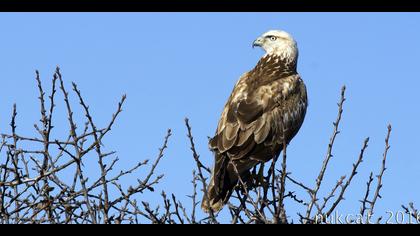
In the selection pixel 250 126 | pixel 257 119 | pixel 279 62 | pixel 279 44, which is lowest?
pixel 250 126

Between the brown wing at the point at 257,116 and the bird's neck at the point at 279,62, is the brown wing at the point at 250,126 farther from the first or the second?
the bird's neck at the point at 279,62

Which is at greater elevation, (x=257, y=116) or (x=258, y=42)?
(x=258, y=42)

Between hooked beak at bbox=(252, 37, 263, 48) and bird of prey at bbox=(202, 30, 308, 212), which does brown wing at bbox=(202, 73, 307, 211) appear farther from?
hooked beak at bbox=(252, 37, 263, 48)

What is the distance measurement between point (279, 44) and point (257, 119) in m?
1.81

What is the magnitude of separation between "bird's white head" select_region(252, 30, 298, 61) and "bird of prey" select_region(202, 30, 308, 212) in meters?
0.01

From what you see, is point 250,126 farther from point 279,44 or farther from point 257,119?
point 279,44

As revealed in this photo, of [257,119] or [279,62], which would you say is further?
[279,62]

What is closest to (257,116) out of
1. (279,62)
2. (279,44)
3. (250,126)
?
(250,126)

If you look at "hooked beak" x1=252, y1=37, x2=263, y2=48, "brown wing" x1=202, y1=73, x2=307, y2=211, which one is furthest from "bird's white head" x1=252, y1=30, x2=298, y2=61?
"brown wing" x1=202, y1=73, x2=307, y2=211

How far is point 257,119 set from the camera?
8617 mm

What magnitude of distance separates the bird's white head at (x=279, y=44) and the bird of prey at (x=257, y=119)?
0.04ft

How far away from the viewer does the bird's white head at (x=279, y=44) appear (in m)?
9.97
